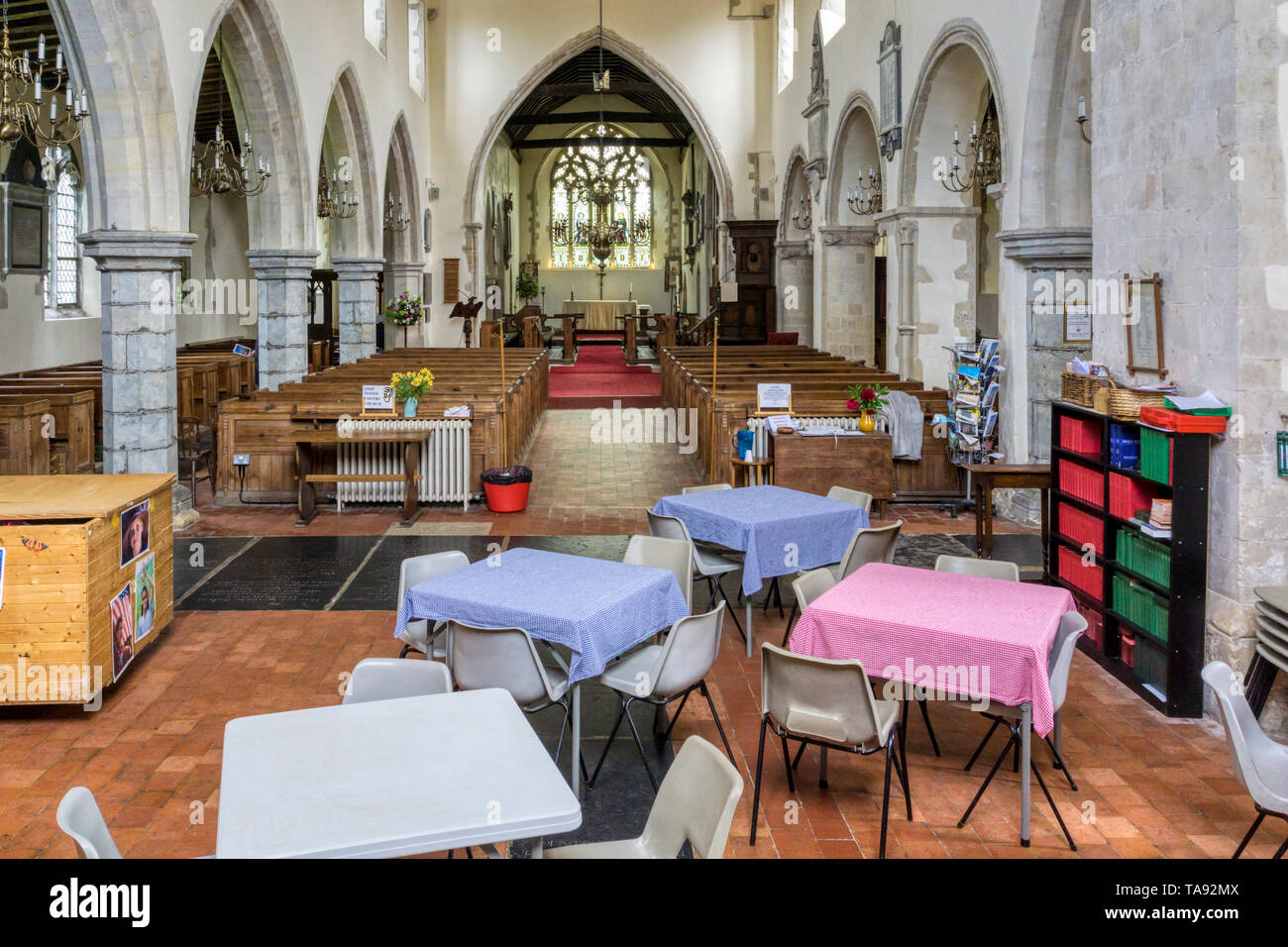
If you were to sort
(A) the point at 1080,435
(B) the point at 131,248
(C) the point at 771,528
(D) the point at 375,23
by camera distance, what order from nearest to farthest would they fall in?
(C) the point at 771,528 → (A) the point at 1080,435 → (B) the point at 131,248 → (D) the point at 375,23

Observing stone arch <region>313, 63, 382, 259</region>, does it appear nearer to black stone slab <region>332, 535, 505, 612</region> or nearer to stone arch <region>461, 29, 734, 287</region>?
stone arch <region>461, 29, 734, 287</region>

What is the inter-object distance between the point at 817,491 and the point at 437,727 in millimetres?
5759

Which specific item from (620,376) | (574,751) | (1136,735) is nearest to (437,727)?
(574,751)

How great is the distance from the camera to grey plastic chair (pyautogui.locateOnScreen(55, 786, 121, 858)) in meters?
2.58

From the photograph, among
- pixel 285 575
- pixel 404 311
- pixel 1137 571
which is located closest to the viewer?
pixel 1137 571

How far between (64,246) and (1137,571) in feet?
44.8

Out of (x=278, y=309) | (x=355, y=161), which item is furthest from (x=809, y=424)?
(x=355, y=161)

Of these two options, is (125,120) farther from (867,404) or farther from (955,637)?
(955,637)

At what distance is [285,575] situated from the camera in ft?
24.8

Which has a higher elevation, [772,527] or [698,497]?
[698,497]

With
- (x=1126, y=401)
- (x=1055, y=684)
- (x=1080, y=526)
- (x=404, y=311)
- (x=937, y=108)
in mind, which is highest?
(x=937, y=108)

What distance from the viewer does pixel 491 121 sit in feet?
68.4
